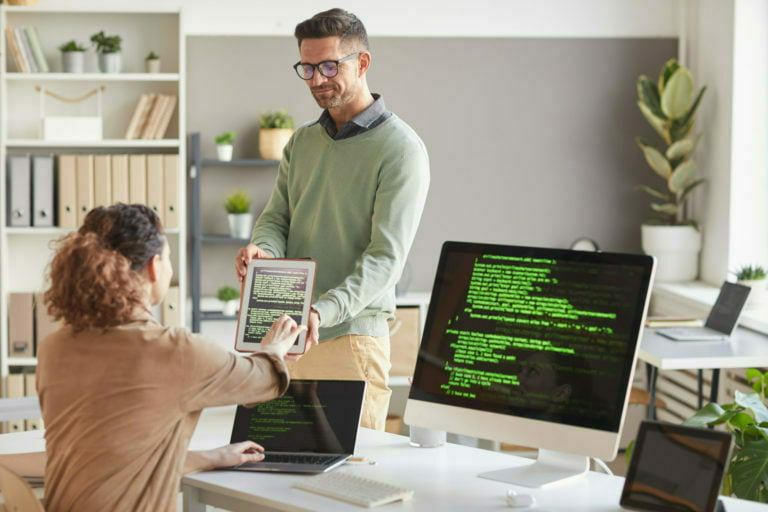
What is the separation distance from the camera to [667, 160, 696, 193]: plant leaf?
4496 mm

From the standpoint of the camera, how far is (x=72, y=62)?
4.33 meters

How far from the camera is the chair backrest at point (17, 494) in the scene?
151 centimetres

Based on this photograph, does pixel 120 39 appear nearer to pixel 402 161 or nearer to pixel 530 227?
pixel 530 227

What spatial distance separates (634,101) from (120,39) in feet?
8.34

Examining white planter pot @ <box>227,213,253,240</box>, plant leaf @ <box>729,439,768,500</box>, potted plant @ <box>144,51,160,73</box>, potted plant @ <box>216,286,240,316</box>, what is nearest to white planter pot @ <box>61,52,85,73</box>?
potted plant @ <box>144,51,160,73</box>

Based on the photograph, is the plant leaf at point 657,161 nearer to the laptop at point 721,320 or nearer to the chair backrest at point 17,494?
the laptop at point 721,320

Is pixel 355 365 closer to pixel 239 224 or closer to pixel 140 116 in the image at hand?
pixel 239 224

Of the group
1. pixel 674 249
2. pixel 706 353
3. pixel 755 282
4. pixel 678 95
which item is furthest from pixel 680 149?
pixel 706 353

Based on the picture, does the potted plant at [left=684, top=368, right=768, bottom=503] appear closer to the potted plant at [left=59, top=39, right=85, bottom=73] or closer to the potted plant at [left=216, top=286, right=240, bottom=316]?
the potted plant at [left=216, top=286, right=240, bottom=316]

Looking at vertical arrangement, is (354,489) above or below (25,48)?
below

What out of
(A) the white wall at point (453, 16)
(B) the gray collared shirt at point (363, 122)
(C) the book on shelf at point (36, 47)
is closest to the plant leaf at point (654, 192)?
(A) the white wall at point (453, 16)

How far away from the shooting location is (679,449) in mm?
1602

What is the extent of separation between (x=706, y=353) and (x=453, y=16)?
7.16ft

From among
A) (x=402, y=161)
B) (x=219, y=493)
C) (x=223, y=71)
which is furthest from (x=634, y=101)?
(x=219, y=493)
